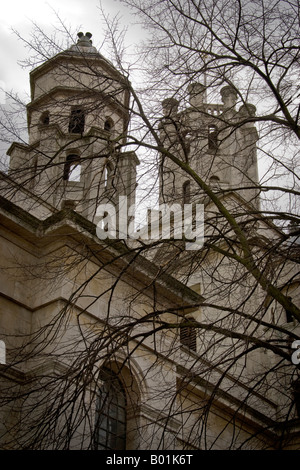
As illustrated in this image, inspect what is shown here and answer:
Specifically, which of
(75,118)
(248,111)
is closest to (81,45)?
(75,118)

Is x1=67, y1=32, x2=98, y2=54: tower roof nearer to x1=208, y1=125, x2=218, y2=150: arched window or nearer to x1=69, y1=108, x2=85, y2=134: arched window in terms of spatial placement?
x1=69, y1=108, x2=85, y2=134: arched window

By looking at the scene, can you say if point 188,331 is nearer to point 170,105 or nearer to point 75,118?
point 170,105

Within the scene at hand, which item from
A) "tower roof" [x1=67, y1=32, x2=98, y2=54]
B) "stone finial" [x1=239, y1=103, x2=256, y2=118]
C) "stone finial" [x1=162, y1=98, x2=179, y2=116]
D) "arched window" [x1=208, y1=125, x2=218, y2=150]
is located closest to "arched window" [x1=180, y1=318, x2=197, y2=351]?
→ "arched window" [x1=208, y1=125, x2=218, y2=150]

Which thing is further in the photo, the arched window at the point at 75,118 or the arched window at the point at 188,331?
the arched window at the point at 75,118

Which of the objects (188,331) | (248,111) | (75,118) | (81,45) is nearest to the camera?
(75,118)

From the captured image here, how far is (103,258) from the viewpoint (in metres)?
Answer: 13.5

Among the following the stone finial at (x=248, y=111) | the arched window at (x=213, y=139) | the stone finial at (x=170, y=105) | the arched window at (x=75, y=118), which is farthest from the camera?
the stone finial at (x=248, y=111)

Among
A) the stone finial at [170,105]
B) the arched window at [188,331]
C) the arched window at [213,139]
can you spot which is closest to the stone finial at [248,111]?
the arched window at [213,139]

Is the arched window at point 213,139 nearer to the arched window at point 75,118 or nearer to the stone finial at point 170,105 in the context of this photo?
the stone finial at point 170,105

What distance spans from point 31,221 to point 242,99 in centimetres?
529

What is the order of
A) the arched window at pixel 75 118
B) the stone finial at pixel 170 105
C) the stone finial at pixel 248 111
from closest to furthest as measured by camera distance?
the arched window at pixel 75 118 < the stone finial at pixel 170 105 < the stone finial at pixel 248 111
